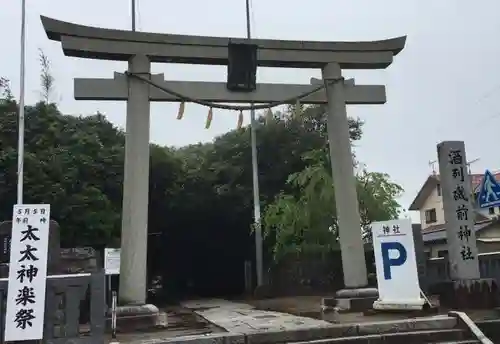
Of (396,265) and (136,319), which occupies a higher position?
(396,265)

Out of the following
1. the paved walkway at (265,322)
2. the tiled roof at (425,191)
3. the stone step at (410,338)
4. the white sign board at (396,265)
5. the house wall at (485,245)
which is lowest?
the stone step at (410,338)

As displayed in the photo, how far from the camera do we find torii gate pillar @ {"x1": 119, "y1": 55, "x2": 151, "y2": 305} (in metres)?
10.8

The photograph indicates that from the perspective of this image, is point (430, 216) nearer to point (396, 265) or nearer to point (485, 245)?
point (485, 245)

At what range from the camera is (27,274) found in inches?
259

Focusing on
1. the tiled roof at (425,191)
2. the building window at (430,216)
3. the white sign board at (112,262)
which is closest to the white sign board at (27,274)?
the white sign board at (112,262)

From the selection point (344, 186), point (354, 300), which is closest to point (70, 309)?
point (354, 300)

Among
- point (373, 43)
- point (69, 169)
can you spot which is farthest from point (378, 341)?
point (69, 169)

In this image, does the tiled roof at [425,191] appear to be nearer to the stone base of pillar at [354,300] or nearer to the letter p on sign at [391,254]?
the stone base of pillar at [354,300]

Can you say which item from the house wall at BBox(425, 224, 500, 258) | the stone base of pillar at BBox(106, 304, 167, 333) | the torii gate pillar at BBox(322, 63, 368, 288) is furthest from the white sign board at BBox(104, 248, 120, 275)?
the house wall at BBox(425, 224, 500, 258)

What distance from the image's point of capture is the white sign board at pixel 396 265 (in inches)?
392

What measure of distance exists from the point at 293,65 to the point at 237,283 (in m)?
14.8

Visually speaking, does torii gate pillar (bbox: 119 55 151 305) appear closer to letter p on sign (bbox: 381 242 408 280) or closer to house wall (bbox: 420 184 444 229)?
letter p on sign (bbox: 381 242 408 280)

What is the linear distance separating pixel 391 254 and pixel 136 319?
196 inches

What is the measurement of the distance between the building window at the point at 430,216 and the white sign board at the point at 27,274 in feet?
117
